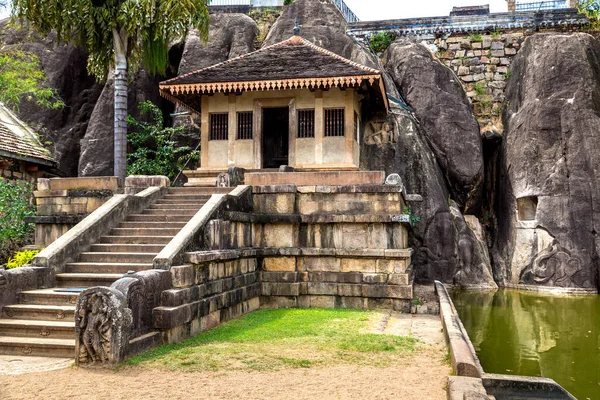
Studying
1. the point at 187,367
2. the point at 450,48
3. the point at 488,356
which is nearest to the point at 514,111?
the point at 450,48

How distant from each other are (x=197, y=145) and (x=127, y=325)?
15359 mm

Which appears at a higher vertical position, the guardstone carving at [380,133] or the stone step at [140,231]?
the guardstone carving at [380,133]

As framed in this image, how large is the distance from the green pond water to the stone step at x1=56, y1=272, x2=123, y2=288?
6.33m

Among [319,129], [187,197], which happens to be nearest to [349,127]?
[319,129]

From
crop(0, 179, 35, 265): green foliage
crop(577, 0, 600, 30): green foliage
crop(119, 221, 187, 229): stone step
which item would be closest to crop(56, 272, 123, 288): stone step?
crop(119, 221, 187, 229): stone step

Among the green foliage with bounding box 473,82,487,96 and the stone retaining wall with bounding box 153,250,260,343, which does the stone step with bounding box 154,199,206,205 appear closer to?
the stone retaining wall with bounding box 153,250,260,343

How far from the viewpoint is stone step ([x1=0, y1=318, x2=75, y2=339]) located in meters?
7.36

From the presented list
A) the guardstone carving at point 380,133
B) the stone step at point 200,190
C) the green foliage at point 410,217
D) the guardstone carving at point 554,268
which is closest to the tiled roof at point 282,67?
the green foliage at point 410,217

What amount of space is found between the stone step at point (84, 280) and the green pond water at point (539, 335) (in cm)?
633

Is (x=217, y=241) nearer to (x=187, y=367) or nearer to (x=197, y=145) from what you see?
(x=187, y=367)

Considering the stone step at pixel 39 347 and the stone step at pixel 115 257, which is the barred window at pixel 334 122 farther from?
the stone step at pixel 39 347

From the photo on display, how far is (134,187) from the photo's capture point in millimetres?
Answer: 11992

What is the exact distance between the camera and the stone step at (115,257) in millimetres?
9102

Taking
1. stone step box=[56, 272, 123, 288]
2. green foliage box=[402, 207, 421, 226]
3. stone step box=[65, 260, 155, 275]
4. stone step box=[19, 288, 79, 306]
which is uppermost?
green foliage box=[402, 207, 421, 226]
